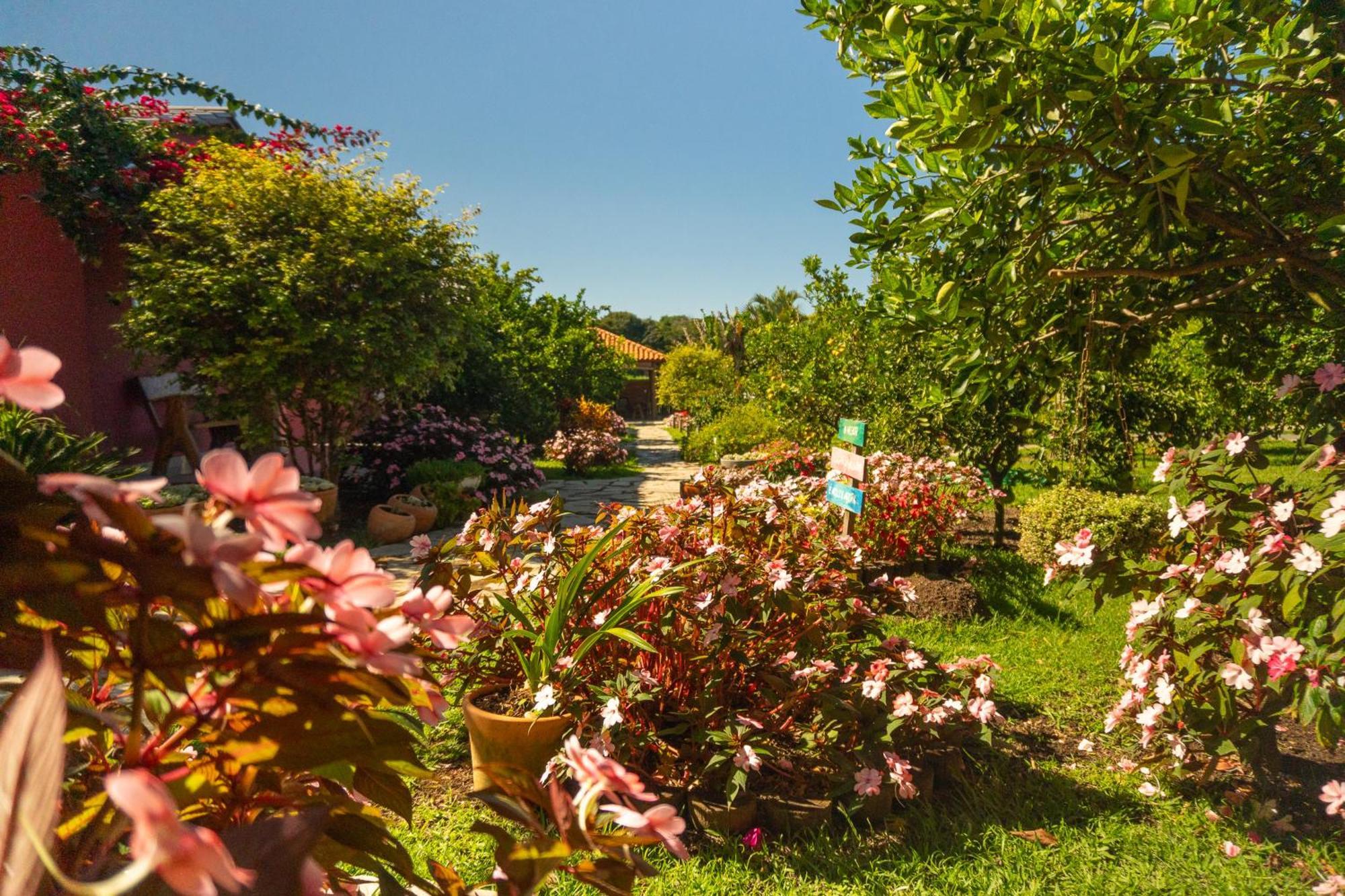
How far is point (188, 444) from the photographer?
7207 millimetres

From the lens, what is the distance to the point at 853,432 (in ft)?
12.3

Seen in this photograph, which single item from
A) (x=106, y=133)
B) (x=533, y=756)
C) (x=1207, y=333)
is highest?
(x=106, y=133)

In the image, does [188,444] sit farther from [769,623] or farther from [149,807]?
[149,807]

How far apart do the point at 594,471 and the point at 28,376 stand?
13.3 m

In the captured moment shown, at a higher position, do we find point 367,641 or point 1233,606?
point 367,641

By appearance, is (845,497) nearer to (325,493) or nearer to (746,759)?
(746,759)

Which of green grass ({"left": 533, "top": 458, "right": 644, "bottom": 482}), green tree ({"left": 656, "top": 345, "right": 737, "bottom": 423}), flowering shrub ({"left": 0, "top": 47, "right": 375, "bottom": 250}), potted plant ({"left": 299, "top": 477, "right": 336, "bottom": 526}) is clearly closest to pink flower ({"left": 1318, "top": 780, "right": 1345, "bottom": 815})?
potted plant ({"left": 299, "top": 477, "right": 336, "bottom": 526})

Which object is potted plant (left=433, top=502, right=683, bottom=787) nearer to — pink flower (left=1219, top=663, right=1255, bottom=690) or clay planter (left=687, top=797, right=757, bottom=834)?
clay planter (left=687, top=797, right=757, bottom=834)

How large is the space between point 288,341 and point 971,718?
21.5 feet

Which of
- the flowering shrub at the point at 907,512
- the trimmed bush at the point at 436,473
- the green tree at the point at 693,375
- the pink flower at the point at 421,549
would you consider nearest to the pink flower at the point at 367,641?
the pink flower at the point at 421,549

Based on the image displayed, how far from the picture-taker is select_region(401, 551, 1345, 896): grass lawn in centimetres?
210

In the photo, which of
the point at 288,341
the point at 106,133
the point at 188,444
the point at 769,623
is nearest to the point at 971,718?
the point at 769,623

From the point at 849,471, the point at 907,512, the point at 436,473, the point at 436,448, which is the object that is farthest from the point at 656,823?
the point at 436,448

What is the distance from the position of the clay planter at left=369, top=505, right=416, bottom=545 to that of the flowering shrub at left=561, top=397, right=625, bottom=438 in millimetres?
7848
